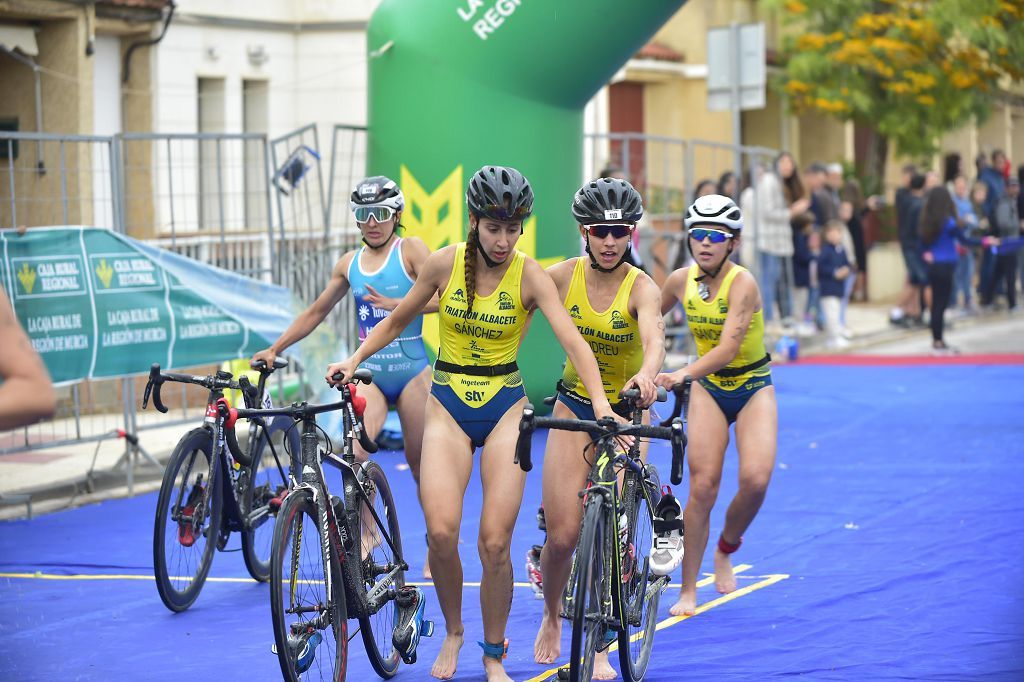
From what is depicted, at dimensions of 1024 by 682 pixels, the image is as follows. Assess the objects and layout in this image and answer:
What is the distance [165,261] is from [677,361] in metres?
7.68

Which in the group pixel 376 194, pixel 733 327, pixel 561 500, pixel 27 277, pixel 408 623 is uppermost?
pixel 376 194

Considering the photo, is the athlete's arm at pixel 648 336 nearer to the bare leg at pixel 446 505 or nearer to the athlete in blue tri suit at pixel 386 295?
the bare leg at pixel 446 505

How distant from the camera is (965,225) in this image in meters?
22.7

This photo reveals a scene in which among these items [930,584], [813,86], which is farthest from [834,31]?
[930,584]

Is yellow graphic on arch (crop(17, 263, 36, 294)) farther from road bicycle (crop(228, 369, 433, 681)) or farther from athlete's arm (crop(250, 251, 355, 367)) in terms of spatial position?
road bicycle (crop(228, 369, 433, 681))

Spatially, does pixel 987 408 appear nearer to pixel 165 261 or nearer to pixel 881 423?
pixel 881 423

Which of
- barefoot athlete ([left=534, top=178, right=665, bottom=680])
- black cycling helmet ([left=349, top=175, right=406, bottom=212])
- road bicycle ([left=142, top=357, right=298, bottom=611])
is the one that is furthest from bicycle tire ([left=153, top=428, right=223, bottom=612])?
barefoot athlete ([left=534, top=178, right=665, bottom=680])

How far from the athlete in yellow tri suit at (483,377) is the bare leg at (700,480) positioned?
151 cm

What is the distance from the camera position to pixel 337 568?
240 inches

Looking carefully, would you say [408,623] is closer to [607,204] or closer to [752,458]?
[607,204]

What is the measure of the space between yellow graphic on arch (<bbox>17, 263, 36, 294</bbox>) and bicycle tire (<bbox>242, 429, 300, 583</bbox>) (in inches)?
97.0

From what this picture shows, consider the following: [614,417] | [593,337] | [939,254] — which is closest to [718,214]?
[593,337]

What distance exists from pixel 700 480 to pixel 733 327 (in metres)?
0.78

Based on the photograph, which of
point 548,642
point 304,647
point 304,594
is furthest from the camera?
point 548,642
